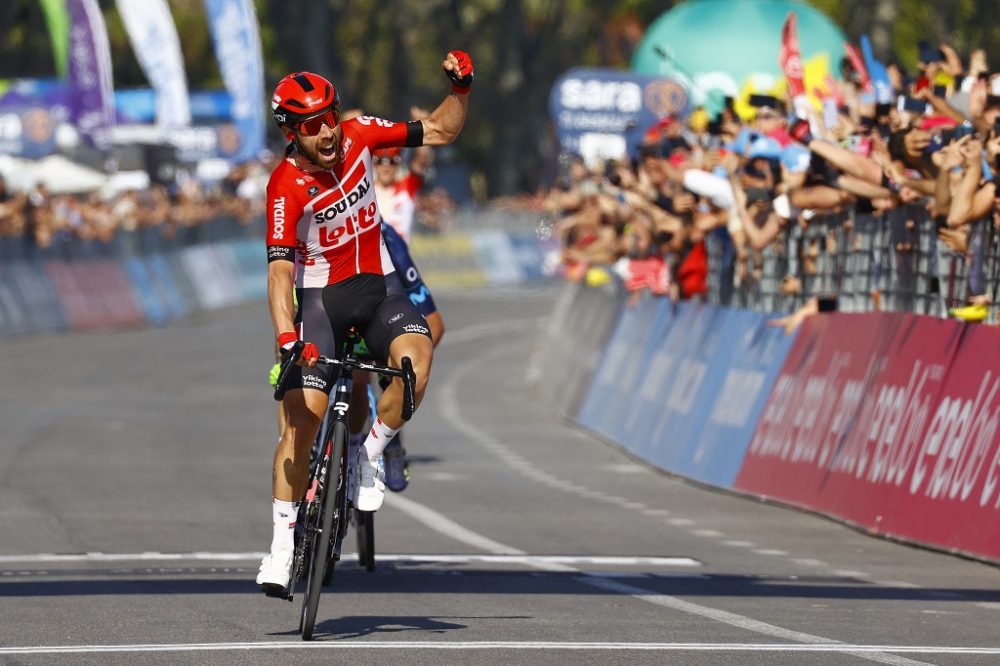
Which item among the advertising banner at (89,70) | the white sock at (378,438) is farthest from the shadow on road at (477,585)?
the advertising banner at (89,70)

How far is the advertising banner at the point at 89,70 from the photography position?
1831 inches

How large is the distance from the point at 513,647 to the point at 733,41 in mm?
30770

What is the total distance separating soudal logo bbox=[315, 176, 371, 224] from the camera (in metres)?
10.0

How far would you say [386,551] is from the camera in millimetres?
13258

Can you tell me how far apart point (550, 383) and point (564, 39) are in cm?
5384

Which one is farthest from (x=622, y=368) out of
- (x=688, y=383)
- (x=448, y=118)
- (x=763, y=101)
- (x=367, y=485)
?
(x=367, y=485)

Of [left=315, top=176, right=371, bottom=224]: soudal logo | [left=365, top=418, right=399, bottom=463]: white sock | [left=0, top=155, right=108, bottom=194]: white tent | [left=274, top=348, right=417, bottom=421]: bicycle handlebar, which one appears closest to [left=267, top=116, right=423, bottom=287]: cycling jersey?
[left=315, top=176, right=371, bottom=224]: soudal logo

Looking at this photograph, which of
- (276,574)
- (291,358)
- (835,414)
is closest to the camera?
(291,358)

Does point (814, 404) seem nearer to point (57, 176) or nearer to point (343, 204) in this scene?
point (343, 204)

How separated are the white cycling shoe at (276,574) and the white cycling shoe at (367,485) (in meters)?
0.73

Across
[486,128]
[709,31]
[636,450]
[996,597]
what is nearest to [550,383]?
[636,450]

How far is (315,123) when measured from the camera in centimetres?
987

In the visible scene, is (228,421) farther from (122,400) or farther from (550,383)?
(550,383)

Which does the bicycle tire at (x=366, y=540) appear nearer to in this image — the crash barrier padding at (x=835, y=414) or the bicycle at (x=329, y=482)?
the bicycle at (x=329, y=482)
